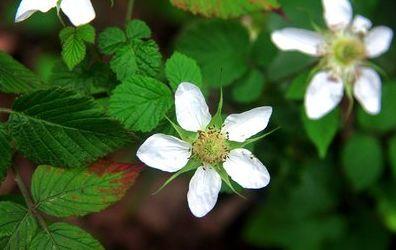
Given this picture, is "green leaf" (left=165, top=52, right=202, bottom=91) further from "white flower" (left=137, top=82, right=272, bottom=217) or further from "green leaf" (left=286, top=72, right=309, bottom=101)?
"green leaf" (left=286, top=72, right=309, bottom=101)

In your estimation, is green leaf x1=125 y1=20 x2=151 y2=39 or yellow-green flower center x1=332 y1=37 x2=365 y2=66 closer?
green leaf x1=125 y1=20 x2=151 y2=39

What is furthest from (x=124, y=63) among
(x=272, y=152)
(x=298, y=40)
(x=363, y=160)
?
(x=363, y=160)

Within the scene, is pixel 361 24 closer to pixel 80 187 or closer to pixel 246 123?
pixel 246 123

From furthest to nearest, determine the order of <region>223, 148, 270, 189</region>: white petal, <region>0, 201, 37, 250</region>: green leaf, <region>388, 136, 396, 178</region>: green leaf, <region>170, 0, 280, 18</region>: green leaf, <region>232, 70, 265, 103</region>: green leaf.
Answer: <region>388, 136, 396, 178</region>: green leaf → <region>232, 70, 265, 103</region>: green leaf → <region>170, 0, 280, 18</region>: green leaf → <region>223, 148, 270, 189</region>: white petal → <region>0, 201, 37, 250</region>: green leaf

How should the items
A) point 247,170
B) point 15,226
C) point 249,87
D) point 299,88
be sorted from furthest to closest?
point 249,87
point 299,88
point 247,170
point 15,226

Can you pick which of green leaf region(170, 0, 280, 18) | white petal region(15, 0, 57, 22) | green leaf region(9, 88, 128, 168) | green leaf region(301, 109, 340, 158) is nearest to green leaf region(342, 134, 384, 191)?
green leaf region(301, 109, 340, 158)

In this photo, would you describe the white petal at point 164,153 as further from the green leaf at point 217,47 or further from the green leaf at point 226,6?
the green leaf at point 217,47

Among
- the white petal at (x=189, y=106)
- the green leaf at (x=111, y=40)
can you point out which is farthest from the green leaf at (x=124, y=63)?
the white petal at (x=189, y=106)
